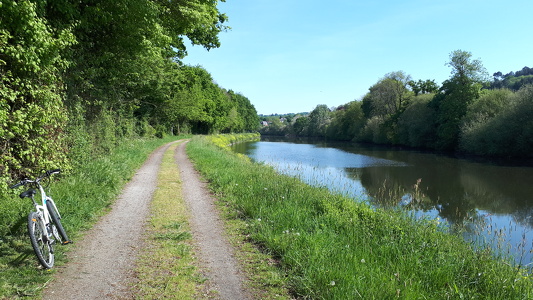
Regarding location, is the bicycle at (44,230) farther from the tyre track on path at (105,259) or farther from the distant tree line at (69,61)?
the distant tree line at (69,61)

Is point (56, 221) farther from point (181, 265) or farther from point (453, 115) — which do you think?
point (453, 115)

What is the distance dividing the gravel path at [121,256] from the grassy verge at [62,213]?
0.22 m

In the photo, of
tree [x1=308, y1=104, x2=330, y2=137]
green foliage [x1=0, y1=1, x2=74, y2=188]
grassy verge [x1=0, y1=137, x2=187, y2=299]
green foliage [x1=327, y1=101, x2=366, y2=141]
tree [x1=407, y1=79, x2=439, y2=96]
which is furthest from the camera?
tree [x1=308, y1=104, x2=330, y2=137]

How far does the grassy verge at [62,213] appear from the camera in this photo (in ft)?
13.1

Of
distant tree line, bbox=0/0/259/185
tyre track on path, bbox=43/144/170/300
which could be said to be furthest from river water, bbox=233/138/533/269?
distant tree line, bbox=0/0/259/185

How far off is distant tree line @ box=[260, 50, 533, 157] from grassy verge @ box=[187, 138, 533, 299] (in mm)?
31177

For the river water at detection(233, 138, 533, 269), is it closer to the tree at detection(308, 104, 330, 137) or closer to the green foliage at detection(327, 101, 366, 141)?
the green foliage at detection(327, 101, 366, 141)

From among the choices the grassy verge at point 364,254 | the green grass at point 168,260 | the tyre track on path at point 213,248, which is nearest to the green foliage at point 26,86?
the green grass at point 168,260

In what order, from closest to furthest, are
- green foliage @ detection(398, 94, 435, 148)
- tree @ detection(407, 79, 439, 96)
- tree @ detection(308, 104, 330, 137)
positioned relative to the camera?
1. green foliage @ detection(398, 94, 435, 148)
2. tree @ detection(407, 79, 439, 96)
3. tree @ detection(308, 104, 330, 137)

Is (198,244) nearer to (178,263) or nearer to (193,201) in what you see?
(178,263)

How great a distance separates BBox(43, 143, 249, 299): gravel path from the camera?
393 centimetres

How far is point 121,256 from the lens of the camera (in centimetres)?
494

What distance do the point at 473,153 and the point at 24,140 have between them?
4347cm

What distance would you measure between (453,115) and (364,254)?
1767 inches
